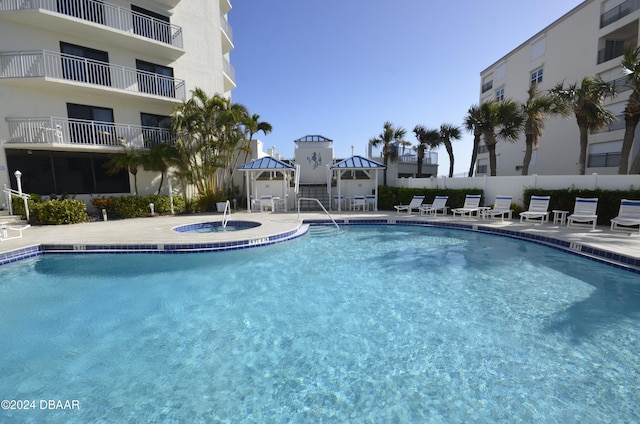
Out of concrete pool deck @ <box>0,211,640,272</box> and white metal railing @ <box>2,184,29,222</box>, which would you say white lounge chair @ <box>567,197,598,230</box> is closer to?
concrete pool deck @ <box>0,211,640,272</box>

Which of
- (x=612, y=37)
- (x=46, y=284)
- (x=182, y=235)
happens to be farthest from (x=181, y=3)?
(x=612, y=37)

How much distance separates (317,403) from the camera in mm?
2818

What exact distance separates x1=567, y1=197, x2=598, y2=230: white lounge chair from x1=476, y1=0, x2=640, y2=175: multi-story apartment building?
10.2 m

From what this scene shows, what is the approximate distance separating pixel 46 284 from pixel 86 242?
2.37 metres

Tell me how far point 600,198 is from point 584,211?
752 mm

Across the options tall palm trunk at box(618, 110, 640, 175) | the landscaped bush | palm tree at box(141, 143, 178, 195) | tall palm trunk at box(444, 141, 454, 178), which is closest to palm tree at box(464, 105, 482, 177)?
tall palm trunk at box(444, 141, 454, 178)

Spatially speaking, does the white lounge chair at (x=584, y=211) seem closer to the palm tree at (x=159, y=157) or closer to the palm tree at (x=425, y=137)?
the palm tree at (x=425, y=137)

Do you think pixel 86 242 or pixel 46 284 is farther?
pixel 86 242

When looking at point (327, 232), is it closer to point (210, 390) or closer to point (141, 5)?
point (210, 390)

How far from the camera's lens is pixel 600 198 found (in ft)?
32.0

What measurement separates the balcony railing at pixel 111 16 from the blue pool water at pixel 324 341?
11.7 meters

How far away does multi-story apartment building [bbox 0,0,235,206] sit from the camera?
1162cm

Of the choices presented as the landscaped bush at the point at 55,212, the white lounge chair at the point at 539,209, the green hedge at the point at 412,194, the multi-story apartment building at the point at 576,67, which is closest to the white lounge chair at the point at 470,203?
the green hedge at the point at 412,194

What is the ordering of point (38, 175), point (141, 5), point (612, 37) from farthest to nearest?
point (612, 37) < point (141, 5) < point (38, 175)
